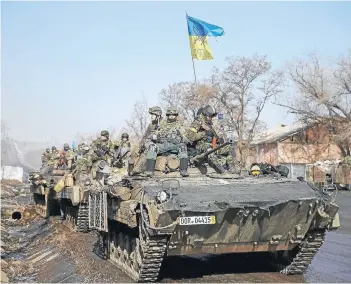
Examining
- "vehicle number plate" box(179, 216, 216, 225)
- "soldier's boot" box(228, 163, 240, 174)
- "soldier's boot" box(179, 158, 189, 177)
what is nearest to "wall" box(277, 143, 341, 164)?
"soldier's boot" box(228, 163, 240, 174)

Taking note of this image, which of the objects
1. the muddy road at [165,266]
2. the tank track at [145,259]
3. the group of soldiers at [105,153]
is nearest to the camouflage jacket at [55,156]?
the group of soldiers at [105,153]

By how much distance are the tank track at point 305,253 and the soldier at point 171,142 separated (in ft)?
7.42

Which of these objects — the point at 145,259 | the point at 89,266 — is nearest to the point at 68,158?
the point at 89,266

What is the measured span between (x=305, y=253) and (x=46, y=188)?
13.7 m

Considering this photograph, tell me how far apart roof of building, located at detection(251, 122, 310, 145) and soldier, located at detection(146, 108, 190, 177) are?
112 feet

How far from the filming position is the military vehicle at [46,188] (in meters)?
20.9

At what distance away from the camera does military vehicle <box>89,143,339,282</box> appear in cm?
856

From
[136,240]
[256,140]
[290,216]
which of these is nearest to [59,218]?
[136,240]

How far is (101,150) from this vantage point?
17.2m

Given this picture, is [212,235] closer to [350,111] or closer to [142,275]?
[142,275]

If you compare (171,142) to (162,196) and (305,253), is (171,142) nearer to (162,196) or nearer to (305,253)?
(162,196)

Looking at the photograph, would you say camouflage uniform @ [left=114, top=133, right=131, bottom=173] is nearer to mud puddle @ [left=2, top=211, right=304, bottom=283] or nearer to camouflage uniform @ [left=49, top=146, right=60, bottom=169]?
mud puddle @ [left=2, top=211, right=304, bottom=283]

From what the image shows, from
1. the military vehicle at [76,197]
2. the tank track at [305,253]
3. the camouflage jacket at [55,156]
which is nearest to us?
the tank track at [305,253]

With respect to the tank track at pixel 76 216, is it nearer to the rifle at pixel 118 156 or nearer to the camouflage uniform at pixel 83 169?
the camouflage uniform at pixel 83 169
